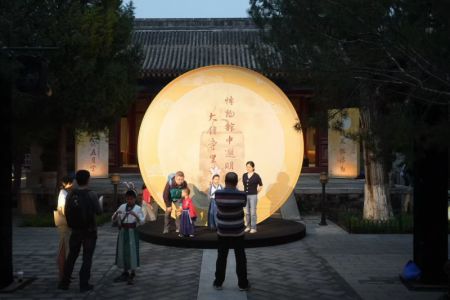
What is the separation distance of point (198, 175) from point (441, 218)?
5670 millimetres

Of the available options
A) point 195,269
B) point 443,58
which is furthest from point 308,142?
point 443,58

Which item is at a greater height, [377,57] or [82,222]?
[377,57]

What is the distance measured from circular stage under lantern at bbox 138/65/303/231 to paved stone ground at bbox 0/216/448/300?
1.62 meters

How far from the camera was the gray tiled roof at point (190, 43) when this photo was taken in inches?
933

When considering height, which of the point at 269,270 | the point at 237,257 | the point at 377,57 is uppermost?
the point at 377,57

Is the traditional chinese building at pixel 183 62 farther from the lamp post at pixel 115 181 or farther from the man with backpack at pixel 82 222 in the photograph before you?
the man with backpack at pixel 82 222

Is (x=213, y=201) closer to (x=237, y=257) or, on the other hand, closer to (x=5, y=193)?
(x=237, y=257)

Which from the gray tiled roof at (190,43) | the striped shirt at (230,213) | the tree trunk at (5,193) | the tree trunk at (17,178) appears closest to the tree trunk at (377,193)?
the striped shirt at (230,213)

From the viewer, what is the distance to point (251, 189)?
10.1 metres

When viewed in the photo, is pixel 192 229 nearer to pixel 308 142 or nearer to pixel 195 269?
pixel 195 269

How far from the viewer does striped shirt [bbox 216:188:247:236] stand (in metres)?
6.55

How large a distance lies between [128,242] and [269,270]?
2.07 metres

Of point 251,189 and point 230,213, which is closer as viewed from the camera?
point 230,213

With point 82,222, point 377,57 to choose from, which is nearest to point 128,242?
point 82,222
